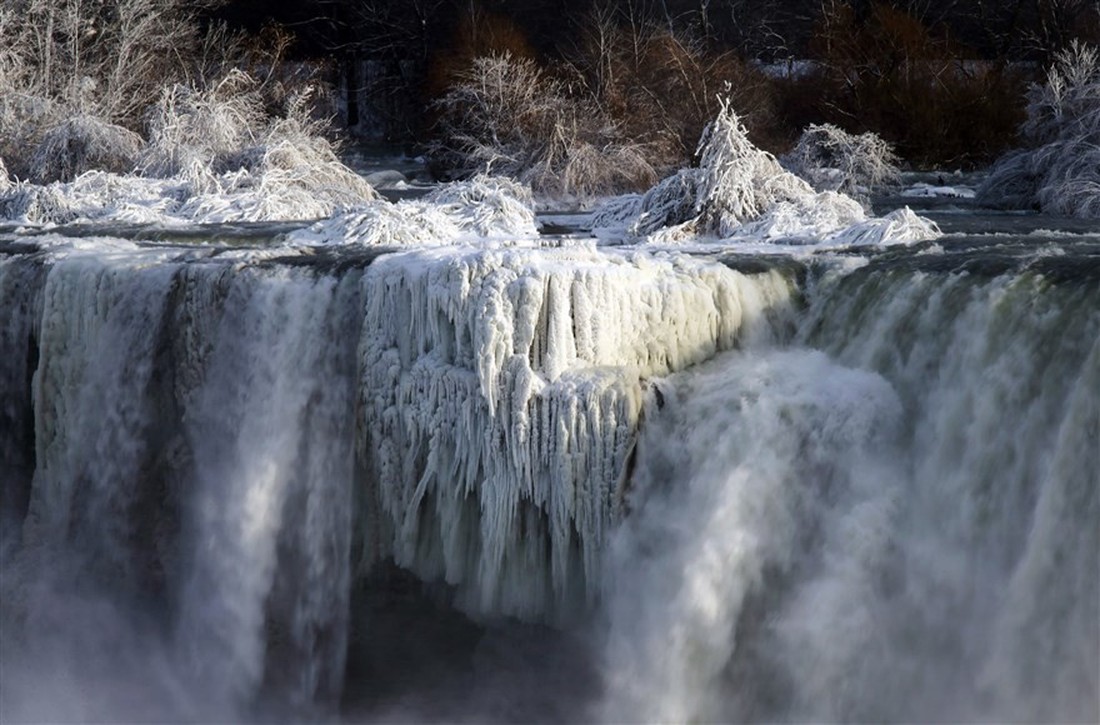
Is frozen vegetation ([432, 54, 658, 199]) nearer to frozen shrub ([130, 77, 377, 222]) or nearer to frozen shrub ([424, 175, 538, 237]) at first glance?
frozen shrub ([130, 77, 377, 222])

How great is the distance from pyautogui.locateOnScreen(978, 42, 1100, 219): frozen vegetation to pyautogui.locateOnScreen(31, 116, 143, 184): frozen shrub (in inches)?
420

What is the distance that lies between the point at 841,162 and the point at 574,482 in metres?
9.53

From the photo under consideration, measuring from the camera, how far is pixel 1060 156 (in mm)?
13266

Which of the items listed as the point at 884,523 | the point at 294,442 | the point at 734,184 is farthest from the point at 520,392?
the point at 734,184

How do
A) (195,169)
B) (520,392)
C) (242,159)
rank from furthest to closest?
(242,159)
(195,169)
(520,392)

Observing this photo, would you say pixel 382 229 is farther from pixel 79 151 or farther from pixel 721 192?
pixel 79 151

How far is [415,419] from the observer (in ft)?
24.1

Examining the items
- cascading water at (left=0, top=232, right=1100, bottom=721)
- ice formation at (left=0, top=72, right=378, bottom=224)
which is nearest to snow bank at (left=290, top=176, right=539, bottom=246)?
ice formation at (left=0, top=72, right=378, bottom=224)

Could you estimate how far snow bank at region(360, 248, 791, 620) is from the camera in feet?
22.6

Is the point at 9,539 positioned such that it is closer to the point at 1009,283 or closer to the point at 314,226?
the point at 314,226

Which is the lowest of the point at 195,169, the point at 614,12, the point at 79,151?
the point at 195,169

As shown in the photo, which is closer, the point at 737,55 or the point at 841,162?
the point at 841,162

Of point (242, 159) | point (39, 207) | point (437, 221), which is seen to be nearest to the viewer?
point (437, 221)

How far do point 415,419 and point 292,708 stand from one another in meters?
1.95
